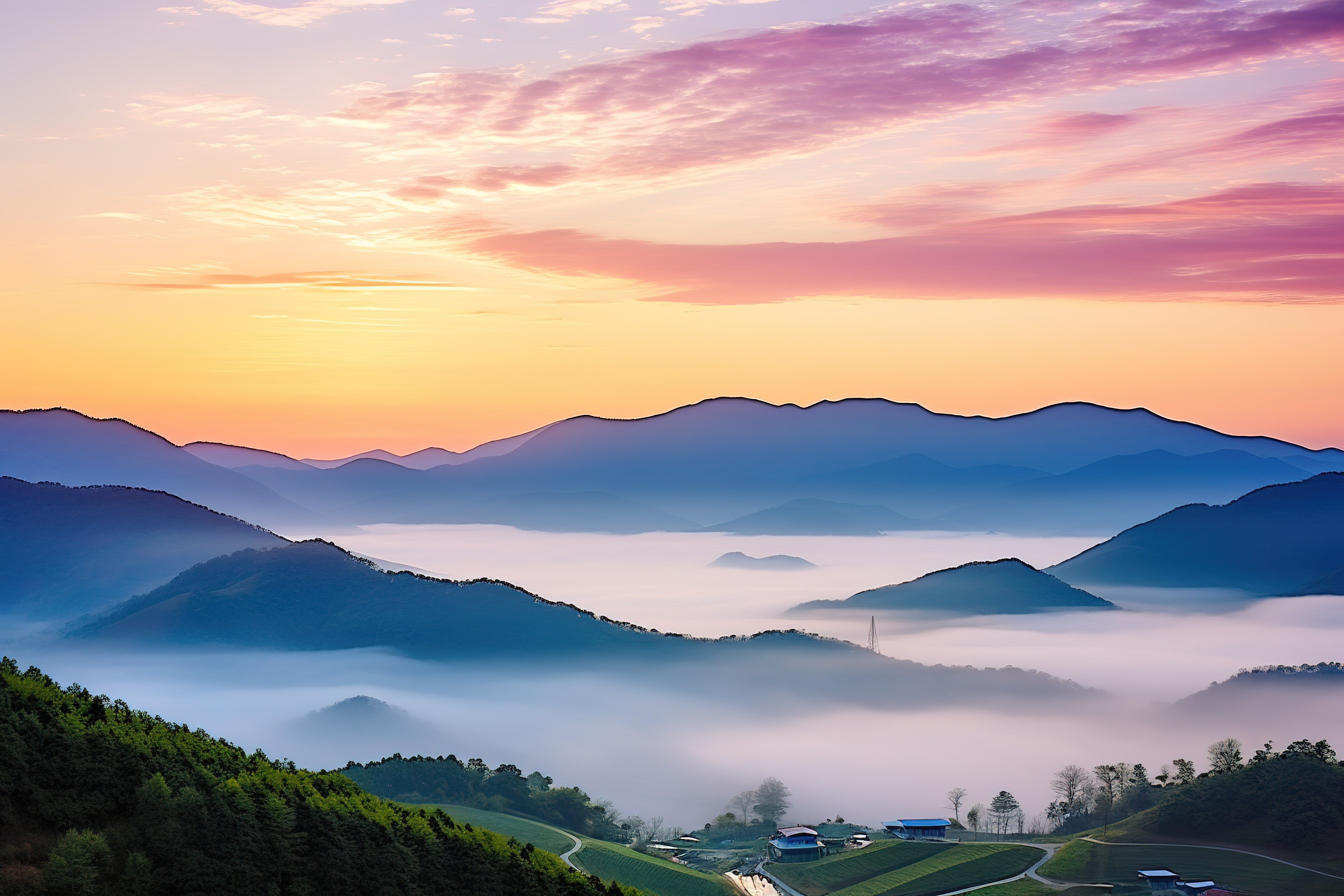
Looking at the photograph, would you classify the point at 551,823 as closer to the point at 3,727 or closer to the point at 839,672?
the point at 3,727

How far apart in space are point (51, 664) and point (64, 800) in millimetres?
178215

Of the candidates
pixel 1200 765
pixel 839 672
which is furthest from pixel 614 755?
pixel 1200 765

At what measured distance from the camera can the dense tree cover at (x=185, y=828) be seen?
34.8 meters

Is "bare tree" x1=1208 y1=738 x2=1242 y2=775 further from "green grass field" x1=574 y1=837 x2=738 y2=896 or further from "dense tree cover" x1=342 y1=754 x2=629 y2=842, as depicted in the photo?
"dense tree cover" x1=342 y1=754 x2=629 y2=842

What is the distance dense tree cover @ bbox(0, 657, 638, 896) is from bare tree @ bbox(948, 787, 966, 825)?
3067 inches

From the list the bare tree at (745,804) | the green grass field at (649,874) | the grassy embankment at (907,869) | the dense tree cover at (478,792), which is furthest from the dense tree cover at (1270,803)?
the bare tree at (745,804)

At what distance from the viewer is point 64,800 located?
36312 mm

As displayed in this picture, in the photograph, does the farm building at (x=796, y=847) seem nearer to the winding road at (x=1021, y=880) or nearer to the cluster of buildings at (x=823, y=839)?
the cluster of buildings at (x=823, y=839)

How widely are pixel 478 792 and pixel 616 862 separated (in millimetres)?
21572

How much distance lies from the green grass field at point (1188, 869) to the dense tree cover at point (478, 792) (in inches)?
1501

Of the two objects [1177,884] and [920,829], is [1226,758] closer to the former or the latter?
[920,829]

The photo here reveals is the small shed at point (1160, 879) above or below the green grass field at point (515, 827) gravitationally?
below

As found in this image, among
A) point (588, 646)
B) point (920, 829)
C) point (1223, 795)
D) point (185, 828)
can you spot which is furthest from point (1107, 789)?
point (588, 646)

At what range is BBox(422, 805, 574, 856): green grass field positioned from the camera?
3297 inches
